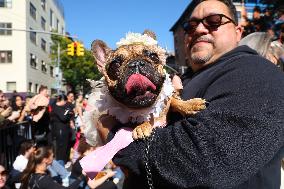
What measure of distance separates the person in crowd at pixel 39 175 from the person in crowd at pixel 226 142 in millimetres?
2783

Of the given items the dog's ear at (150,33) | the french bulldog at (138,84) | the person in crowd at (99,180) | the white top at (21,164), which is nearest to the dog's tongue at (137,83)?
the french bulldog at (138,84)

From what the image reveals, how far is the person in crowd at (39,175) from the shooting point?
14.4ft

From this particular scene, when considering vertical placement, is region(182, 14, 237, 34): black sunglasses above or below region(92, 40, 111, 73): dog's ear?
above

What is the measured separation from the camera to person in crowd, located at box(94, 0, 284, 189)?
5.00 feet

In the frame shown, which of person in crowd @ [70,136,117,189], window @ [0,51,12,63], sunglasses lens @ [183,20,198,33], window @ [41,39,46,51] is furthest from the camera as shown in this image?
window @ [41,39,46,51]

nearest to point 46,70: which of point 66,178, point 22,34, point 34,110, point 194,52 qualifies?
point 22,34

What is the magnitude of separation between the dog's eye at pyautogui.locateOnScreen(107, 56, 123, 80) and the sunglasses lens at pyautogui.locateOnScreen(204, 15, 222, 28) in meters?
0.60

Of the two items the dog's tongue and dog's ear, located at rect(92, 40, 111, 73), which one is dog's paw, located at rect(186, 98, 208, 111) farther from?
dog's ear, located at rect(92, 40, 111, 73)

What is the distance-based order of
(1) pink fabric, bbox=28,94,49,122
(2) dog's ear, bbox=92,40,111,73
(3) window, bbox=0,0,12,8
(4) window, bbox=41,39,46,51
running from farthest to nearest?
(4) window, bbox=41,39,46,51 < (3) window, bbox=0,0,12,8 < (1) pink fabric, bbox=28,94,49,122 < (2) dog's ear, bbox=92,40,111,73

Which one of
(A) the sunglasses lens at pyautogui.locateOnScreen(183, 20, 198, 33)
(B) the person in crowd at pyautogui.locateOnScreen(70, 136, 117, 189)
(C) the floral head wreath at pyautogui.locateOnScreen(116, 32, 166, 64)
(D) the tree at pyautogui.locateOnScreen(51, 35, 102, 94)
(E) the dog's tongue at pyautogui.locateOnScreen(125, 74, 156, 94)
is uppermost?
(D) the tree at pyautogui.locateOnScreen(51, 35, 102, 94)

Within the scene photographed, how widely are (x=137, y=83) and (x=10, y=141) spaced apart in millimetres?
6366

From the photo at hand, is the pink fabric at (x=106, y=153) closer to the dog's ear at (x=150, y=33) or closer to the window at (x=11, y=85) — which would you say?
the dog's ear at (x=150, y=33)

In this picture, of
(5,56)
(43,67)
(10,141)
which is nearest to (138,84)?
(10,141)

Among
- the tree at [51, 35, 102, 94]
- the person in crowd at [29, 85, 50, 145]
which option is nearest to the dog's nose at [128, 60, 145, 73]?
the person in crowd at [29, 85, 50, 145]
